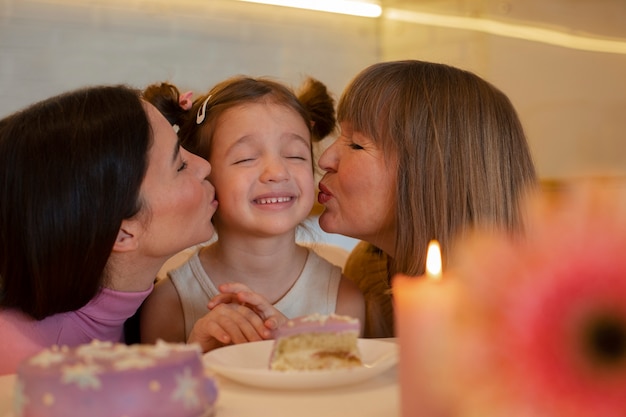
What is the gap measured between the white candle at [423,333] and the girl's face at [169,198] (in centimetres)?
79

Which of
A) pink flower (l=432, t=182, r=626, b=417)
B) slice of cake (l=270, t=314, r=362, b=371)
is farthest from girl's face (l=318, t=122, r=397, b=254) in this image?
pink flower (l=432, t=182, r=626, b=417)

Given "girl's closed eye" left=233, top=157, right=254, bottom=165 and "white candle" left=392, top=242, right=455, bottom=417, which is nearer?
"white candle" left=392, top=242, right=455, bottom=417

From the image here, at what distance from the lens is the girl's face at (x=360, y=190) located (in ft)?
4.67

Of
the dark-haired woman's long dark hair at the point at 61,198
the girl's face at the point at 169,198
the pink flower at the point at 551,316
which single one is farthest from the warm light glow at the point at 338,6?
the pink flower at the point at 551,316

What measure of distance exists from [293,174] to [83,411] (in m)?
1.01

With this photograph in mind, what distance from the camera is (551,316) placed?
34 cm

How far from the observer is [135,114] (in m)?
1.24

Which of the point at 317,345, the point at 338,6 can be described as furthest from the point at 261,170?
the point at 338,6

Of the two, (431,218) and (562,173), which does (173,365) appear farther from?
(562,173)

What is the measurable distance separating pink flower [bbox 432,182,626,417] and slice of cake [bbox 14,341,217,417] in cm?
27

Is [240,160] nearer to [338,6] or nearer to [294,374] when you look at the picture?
[294,374]

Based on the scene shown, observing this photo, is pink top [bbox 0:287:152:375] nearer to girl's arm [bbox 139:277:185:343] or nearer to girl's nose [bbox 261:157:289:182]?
girl's arm [bbox 139:277:185:343]

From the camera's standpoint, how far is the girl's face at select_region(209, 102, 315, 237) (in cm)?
151

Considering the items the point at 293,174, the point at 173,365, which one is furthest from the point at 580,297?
the point at 293,174
